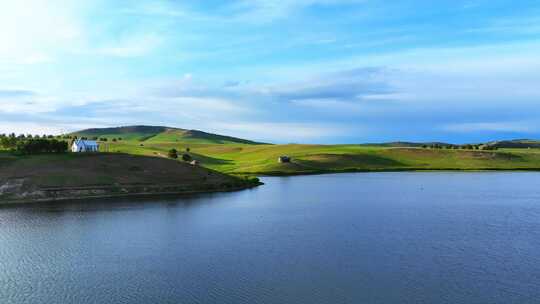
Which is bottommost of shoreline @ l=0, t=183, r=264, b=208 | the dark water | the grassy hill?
the dark water

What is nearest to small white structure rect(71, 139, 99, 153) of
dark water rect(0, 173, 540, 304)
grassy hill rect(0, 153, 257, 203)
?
grassy hill rect(0, 153, 257, 203)

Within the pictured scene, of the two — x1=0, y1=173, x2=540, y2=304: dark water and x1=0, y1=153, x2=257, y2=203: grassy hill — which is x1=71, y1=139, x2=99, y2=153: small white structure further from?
x1=0, y1=173, x2=540, y2=304: dark water

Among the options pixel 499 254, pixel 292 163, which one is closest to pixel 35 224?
pixel 499 254

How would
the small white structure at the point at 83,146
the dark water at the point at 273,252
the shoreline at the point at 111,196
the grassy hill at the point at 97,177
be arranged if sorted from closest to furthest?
the dark water at the point at 273,252, the shoreline at the point at 111,196, the grassy hill at the point at 97,177, the small white structure at the point at 83,146

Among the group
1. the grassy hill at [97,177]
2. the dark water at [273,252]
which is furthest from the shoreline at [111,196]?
the dark water at [273,252]

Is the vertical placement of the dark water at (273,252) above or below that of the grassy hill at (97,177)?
below

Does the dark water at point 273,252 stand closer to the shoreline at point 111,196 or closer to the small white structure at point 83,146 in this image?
the shoreline at point 111,196
